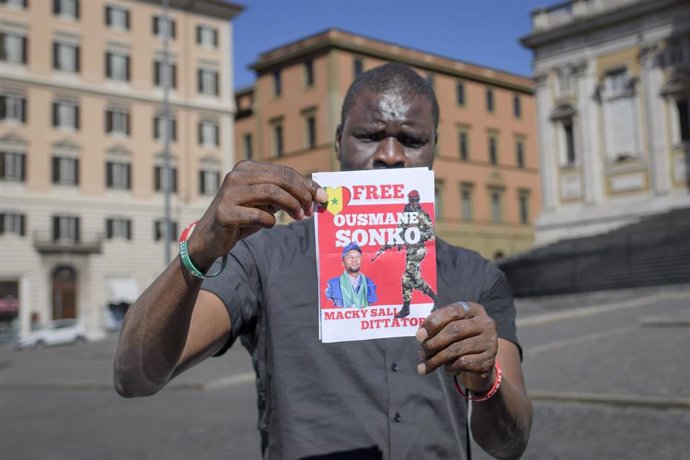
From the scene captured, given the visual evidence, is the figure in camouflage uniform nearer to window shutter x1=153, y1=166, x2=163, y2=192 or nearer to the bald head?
the bald head

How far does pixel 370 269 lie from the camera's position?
5.98 ft

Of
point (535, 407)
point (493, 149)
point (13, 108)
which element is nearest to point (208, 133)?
point (13, 108)

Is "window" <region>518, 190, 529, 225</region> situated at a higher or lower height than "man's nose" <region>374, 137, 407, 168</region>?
higher

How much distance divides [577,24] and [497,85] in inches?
708

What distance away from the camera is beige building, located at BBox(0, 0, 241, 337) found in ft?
125

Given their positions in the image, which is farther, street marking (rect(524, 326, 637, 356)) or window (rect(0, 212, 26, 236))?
window (rect(0, 212, 26, 236))

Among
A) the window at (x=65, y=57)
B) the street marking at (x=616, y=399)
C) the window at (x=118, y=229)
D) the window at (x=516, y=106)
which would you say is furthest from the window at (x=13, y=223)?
the street marking at (x=616, y=399)

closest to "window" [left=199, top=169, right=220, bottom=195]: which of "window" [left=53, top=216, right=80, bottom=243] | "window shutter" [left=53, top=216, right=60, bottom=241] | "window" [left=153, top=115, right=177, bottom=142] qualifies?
"window" [left=153, top=115, right=177, bottom=142]

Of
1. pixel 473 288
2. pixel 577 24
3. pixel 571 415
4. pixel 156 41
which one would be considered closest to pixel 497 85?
pixel 577 24

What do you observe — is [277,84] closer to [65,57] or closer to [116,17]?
[116,17]

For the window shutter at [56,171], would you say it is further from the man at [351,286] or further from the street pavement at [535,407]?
the man at [351,286]

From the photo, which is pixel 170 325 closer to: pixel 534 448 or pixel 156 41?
pixel 534 448

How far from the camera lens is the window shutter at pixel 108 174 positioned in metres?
41.1

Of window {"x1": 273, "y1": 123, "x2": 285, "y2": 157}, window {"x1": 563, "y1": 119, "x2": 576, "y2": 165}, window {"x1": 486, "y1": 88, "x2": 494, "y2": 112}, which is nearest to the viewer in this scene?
window {"x1": 563, "y1": 119, "x2": 576, "y2": 165}
